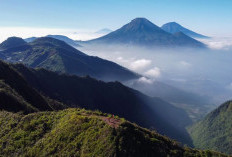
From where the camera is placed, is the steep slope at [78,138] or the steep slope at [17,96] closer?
the steep slope at [78,138]

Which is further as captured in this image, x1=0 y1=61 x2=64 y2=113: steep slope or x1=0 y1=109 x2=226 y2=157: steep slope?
x1=0 y1=61 x2=64 y2=113: steep slope

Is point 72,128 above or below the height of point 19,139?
above

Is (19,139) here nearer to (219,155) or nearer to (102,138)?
(102,138)

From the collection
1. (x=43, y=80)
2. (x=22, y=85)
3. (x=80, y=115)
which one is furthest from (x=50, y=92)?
(x=80, y=115)
